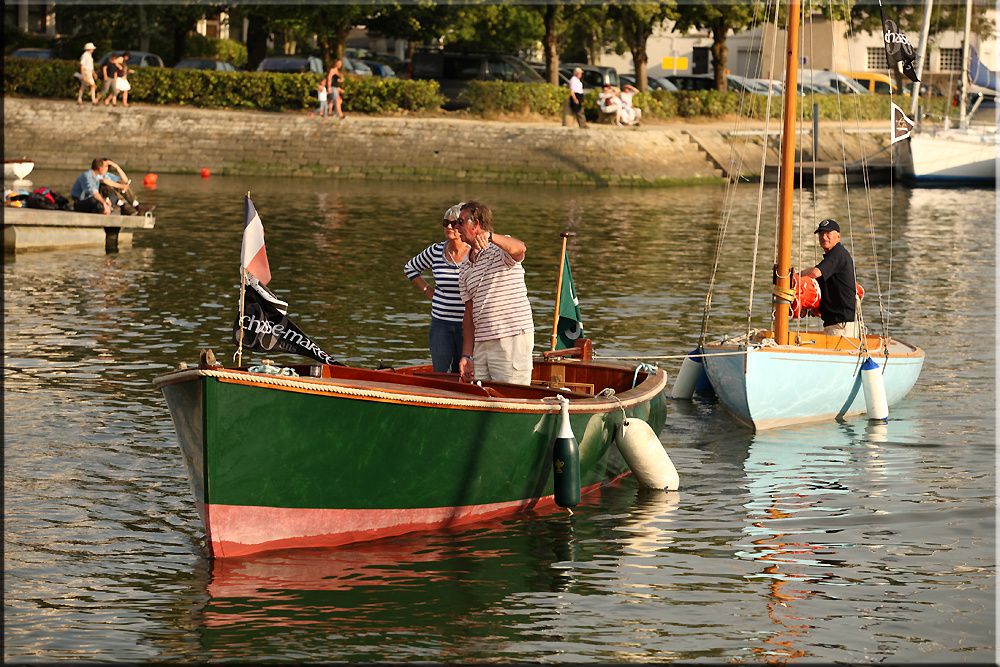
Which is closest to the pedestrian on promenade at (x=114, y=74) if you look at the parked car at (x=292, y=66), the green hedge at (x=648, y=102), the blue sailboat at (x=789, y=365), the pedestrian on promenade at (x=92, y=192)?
the parked car at (x=292, y=66)

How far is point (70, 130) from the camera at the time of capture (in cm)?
4388

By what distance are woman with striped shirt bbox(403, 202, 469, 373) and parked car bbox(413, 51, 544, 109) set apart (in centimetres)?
3601

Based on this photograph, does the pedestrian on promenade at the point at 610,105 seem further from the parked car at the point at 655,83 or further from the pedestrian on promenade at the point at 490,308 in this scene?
the pedestrian on promenade at the point at 490,308

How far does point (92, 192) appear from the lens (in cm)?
2762

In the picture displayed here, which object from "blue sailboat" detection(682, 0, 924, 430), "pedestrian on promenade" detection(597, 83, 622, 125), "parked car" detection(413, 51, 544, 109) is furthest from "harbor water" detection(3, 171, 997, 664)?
"parked car" detection(413, 51, 544, 109)

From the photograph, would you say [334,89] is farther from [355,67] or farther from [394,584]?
[394,584]

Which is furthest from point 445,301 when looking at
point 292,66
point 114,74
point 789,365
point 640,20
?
point 640,20

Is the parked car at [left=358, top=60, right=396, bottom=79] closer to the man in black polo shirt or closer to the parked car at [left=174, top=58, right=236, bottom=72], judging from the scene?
the parked car at [left=174, top=58, right=236, bottom=72]

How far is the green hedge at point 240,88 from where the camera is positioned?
46531 mm

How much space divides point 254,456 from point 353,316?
10.9 metres

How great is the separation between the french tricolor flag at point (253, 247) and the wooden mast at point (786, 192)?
245 inches

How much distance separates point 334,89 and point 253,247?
34814 millimetres

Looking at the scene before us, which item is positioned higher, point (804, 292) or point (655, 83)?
point (655, 83)

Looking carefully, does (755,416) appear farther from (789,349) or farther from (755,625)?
(755,625)
